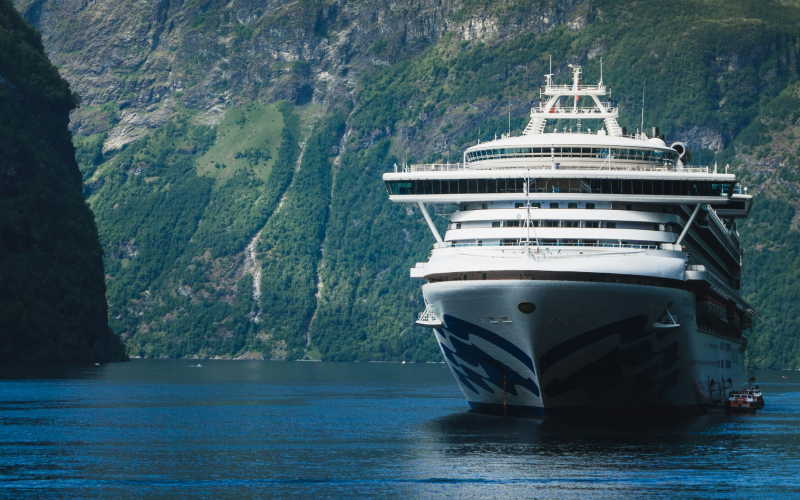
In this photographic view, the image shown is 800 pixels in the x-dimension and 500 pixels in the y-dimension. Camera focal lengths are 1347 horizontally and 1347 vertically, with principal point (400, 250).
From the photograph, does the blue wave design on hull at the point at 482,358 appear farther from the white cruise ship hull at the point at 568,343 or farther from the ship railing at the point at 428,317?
the ship railing at the point at 428,317

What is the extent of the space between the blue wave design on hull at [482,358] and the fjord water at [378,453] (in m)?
2.21

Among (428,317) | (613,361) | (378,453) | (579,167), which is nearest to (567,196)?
(579,167)

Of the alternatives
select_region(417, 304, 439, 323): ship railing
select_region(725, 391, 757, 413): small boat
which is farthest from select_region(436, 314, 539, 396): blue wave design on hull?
select_region(725, 391, 757, 413): small boat

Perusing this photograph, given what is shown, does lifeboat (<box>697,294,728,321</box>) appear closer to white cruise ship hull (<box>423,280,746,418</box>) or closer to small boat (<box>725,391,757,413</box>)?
white cruise ship hull (<box>423,280,746,418</box>)

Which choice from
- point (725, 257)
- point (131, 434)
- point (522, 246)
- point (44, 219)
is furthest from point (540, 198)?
point (44, 219)

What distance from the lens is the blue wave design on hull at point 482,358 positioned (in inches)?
2842

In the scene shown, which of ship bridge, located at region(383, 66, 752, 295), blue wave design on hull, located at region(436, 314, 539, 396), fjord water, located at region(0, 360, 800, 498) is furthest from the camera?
ship bridge, located at region(383, 66, 752, 295)

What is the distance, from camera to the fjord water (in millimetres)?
54281

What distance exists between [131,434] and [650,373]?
29.2m

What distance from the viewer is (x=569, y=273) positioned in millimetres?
69438

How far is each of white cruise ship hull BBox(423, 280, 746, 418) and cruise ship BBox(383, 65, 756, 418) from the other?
83 millimetres

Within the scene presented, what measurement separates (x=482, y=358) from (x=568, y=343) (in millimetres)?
6370

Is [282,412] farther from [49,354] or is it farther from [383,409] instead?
[49,354]

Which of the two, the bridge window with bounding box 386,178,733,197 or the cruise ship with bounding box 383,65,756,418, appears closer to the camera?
the cruise ship with bounding box 383,65,756,418
